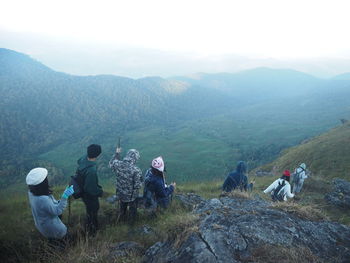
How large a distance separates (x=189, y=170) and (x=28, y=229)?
92222mm

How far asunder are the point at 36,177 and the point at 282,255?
497 centimetres

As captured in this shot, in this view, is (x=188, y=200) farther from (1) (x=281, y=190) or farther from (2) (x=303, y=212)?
(2) (x=303, y=212)

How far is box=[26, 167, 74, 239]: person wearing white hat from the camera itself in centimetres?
540

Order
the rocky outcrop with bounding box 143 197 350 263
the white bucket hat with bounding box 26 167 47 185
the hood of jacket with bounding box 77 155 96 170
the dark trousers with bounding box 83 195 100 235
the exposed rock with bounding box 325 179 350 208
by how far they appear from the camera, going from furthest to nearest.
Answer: the exposed rock with bounding box 325 179 350 208, the dark trousers with bounding box 83 195 100 235, the hood of jacket with bounding box 77 155 96 170, the white bucket hat with bounding box 26 167 47 185, the rocky outcrop with bounding box 143 197 350 263

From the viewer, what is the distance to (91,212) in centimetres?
731

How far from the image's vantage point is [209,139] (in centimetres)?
15138

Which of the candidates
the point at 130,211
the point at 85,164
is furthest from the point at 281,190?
the point at 85,164

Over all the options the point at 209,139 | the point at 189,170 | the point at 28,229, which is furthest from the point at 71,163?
the point at 28,229

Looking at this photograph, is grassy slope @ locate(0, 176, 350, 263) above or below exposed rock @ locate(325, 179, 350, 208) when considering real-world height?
above

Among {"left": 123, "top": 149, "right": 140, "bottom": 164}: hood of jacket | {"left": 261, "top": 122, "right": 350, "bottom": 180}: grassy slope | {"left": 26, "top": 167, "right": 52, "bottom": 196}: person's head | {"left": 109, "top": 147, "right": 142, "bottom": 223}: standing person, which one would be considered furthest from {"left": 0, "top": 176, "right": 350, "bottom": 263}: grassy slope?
{"left": 261, "top": 122, "right": 350, "bottom": 180}: grassy slope

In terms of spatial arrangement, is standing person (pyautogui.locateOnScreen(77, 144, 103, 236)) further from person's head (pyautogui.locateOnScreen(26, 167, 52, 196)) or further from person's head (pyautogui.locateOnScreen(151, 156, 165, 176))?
person's head (pyautogui.locateOnScreen(151, 156, 165, 176))


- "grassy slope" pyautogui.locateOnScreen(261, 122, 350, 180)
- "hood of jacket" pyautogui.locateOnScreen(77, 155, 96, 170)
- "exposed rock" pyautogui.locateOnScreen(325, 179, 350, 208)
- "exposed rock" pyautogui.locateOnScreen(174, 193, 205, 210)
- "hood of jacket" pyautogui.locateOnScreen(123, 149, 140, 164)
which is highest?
"hood of jacket" pyautogui.locateOnScreen(77, 155, 96, 170)

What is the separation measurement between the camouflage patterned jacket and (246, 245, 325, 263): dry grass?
4553mm

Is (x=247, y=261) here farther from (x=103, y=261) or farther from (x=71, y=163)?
(x=71, y=163)
